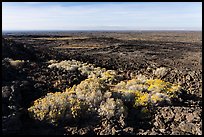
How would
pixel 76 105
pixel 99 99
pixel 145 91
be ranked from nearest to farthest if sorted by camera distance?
pixel 76 105 → pixel 99 99 → pixel 145 91

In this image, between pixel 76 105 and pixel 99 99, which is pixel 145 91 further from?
pixel 76 105

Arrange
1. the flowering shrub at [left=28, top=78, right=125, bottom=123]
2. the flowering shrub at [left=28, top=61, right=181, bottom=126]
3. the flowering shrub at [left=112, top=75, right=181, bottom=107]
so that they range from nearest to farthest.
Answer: the flowering shrub at [left=28, top=78, right=125, bottom=123] → the flowering shrub at [left=28, top=61, right=181, bottom=126] → the flowering shrub at [left=112, top=75, right=181, bottom=107]

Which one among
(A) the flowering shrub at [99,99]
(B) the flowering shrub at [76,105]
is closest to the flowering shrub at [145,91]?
(A) the flowering shrub at [99,99]

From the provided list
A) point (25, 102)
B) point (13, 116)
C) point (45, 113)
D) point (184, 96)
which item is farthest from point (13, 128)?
point (184, 96)

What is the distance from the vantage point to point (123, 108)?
13.2 metres

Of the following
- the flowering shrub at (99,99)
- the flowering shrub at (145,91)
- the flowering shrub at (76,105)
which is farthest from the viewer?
the flowering shrub at (145,91)

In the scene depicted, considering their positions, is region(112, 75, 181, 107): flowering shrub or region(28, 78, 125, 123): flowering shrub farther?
region(112, 75, 181, 107): flowering shrub

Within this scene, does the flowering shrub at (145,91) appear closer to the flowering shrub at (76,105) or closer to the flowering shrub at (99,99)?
the flowering shrub at (99,99)

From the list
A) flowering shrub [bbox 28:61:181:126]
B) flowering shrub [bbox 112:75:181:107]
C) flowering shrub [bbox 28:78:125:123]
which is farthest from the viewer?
flowering shrub [bbox 112:75:181:107]

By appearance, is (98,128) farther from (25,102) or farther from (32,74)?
(32,74)

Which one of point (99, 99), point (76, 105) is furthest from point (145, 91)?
point (76, 105)

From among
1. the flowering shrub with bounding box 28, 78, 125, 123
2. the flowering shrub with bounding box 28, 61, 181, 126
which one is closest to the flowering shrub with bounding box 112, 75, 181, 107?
the flowering shrub with bounding box 28, 61, 181, 126

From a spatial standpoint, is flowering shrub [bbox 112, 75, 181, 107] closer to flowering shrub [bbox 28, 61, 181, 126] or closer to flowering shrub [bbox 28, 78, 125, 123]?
flowering shrub [bbox 28, 61, 181, 126]

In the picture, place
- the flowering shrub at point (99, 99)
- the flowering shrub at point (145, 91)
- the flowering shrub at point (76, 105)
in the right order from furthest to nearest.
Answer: the flowering shrub at point (145, 91), the flowering shrub at point (99, 99), the flowering shrub at point (76, 105)
